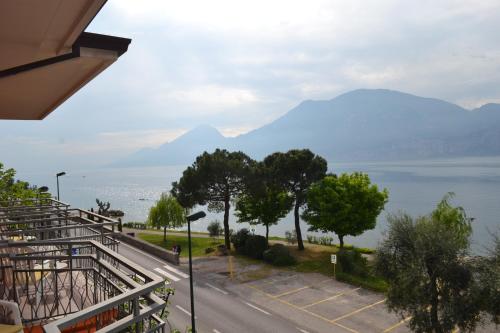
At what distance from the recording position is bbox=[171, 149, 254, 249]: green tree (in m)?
38.9

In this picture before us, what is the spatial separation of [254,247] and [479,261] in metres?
22.3

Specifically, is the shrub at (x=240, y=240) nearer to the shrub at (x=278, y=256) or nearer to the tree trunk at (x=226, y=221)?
the tree trunk at (x=226, y=221)

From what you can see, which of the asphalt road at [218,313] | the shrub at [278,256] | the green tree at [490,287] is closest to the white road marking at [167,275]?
the asphalt road at [218,313]

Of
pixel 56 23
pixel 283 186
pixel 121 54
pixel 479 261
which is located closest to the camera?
pixel 56 23

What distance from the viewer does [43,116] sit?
1328 centimetres

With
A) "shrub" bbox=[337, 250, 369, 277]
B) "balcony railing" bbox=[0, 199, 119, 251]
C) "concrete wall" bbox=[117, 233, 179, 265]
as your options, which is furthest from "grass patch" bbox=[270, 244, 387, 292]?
"balcony railing" bbox=[0, 199, 119, 251]

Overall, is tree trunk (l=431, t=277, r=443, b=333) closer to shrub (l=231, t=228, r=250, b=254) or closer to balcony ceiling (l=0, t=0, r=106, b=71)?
balcony ceiling (l=0, t=0, r=106, b=71)

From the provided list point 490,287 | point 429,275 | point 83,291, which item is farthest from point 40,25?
point 429,275

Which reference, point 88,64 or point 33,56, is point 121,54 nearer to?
point 88,64

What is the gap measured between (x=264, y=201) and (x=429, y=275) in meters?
23.9

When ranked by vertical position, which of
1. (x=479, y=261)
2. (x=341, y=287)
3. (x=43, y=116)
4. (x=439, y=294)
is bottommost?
(x=341, y=287)

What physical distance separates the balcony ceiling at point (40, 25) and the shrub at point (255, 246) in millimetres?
32130

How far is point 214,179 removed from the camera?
39.2 m

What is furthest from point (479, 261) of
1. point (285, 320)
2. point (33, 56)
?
point (33, 56)
